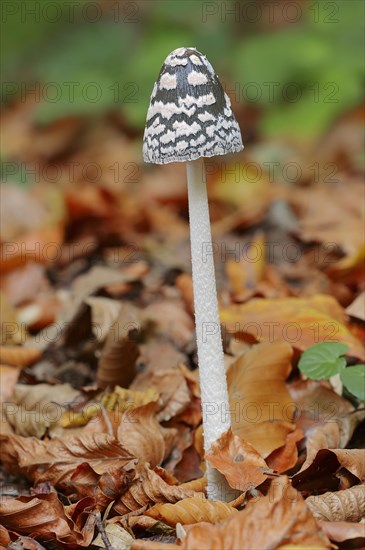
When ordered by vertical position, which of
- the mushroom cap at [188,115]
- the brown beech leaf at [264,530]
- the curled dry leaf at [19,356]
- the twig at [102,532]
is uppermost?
the mushroom cap at [188,115]

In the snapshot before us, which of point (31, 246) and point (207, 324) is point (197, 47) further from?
point (207, 324)

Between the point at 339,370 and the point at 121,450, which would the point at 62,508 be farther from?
the point at 339,370

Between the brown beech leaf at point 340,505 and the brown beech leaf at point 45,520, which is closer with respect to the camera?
the brown beech leaf at point 340,505

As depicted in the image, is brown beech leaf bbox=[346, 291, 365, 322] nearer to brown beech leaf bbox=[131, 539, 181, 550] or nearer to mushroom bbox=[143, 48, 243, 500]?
mushroom bbox=[143, 48, 243, 500]

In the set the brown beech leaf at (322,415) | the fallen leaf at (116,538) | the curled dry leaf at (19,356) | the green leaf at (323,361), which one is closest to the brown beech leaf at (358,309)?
the brown beech leaf at (322,415)

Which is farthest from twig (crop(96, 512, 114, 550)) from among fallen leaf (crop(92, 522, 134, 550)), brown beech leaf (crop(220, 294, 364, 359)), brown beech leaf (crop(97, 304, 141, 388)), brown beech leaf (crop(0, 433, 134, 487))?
brown beech leaf (crop(220, 294, 364, 359))

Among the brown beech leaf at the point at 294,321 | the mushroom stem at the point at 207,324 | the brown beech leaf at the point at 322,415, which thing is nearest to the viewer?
the mushroom stem at the point at 207,324

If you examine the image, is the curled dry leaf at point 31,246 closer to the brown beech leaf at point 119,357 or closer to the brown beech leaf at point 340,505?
the brown beech leaf at point 119,357

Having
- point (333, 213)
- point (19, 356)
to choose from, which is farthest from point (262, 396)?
point (333, 213)
